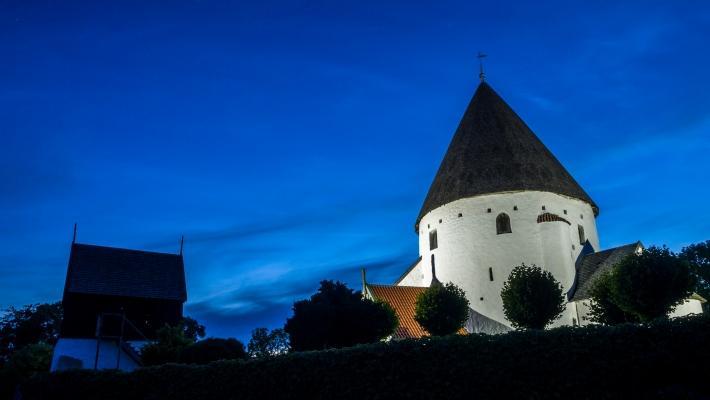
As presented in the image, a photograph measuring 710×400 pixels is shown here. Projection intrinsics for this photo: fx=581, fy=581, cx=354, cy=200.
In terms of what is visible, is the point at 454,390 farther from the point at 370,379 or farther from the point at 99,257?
the point at 99,257

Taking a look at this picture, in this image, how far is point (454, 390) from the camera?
13.4 m

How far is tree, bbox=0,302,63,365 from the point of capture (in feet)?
175

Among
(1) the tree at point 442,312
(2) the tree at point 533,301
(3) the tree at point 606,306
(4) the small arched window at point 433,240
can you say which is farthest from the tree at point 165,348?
(3) the tree at point 606,306

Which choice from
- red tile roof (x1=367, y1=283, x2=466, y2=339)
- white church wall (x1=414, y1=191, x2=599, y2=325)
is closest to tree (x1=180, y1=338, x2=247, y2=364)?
red tile roof (x1=367, y1=283, x2=466, y2=339)

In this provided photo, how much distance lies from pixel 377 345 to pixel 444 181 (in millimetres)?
22497

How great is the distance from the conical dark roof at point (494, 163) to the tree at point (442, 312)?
7.96m

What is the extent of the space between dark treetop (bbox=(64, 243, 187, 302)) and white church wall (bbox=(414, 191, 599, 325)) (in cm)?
1655

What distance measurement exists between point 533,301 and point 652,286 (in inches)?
207

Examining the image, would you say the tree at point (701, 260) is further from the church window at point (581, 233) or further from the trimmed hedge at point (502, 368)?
the trimmed hedge at point (502, 368)

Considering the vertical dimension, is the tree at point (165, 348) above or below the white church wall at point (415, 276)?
below

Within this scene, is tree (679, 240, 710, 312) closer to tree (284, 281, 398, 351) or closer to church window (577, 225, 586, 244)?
church window (577, 225, 586, 244)

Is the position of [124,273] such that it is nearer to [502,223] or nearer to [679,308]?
[502,223]

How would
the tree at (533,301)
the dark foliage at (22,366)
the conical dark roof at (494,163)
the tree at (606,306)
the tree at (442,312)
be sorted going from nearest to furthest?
1. the tree at (606,306)
2. the tree at (533,301)
3. the tree at (442,312)
4. the conical dark roof at (494,163)
5. the dark foliage at (22,366)

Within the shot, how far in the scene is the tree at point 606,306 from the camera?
25.2 meters
